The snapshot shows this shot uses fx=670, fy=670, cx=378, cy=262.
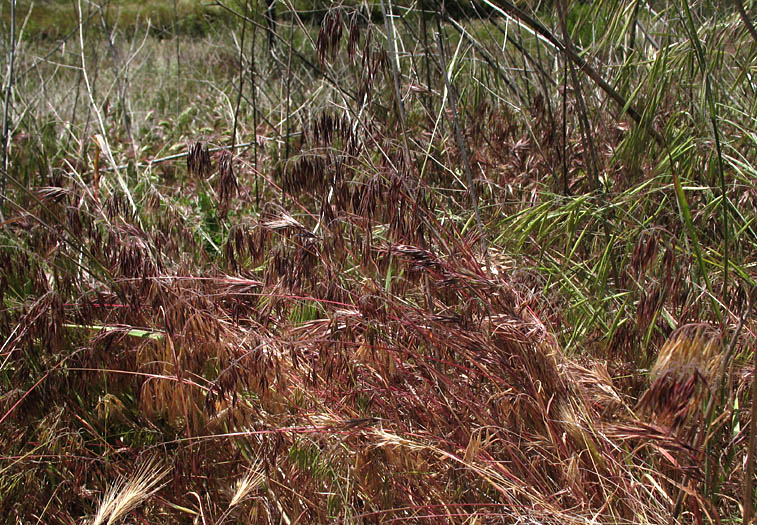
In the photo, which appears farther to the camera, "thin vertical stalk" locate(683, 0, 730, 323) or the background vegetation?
the background vegetation

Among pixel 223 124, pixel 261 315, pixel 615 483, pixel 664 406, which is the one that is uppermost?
pixel 664 406

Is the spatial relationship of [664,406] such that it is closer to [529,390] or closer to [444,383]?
[529,390]

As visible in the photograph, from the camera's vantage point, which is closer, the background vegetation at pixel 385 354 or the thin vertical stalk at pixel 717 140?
the thin vertical stalk at pixel 717 140

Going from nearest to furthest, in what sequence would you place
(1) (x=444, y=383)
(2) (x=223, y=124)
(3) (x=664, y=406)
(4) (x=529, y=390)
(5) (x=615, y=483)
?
(3) (x=664, y=406) < (5) (x=615, y=483) < (4) (x=529, y=390) < (1) (x=444, y=383) < (2) (x=223, y=124)

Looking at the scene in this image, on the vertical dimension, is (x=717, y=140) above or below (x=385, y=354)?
above

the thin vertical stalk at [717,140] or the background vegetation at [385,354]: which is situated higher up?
the thin vertical stalk at [717,140]

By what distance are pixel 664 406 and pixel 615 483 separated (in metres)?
0.42

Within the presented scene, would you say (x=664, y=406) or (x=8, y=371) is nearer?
(x=664, y=406)

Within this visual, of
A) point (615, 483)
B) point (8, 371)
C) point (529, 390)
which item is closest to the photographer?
point (615, 483)

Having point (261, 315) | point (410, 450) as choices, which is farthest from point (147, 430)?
point (410, 450)

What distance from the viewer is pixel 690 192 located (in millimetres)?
1872

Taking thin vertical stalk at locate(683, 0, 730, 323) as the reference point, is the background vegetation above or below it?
below

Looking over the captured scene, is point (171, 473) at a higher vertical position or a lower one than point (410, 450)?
lower

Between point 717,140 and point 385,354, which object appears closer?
point 717,140
